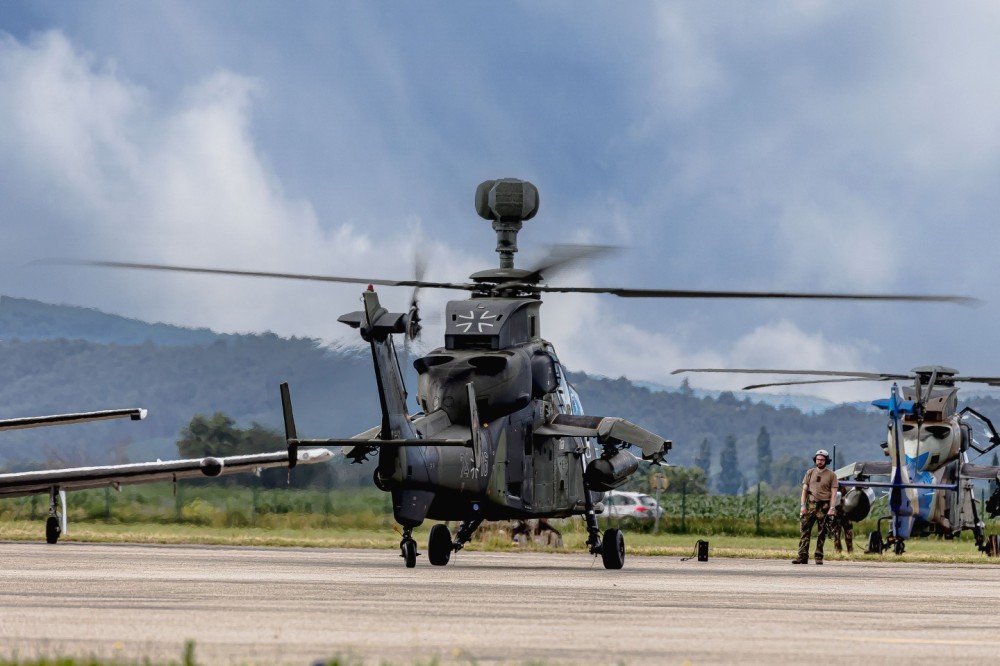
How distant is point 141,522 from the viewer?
137 feet

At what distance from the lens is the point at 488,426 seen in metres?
23.9

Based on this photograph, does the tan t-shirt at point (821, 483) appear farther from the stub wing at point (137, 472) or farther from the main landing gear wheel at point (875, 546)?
the stub wing at point (137, 472)

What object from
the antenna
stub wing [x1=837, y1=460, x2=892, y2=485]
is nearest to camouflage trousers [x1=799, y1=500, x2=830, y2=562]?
the antenna

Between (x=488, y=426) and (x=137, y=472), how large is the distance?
11.4 meters

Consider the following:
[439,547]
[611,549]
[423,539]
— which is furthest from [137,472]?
[611,549]

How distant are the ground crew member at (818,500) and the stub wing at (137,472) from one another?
8685 mm

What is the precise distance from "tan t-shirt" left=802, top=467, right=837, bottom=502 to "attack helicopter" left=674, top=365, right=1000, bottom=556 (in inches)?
196

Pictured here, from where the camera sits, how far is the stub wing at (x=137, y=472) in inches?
1272

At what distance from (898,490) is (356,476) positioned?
13104 mm

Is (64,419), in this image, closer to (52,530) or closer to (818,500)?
(52,530)

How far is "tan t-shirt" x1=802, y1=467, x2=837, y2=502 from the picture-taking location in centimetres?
2810

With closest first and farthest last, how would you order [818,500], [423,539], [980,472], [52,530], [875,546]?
[818,500]
[52,530]
[875,546]
[980,472]
[423,539]

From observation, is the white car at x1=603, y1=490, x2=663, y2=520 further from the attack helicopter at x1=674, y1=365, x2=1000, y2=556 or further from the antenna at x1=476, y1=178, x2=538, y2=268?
the antenna at x1=476, y1=178, x2=538, y2=268

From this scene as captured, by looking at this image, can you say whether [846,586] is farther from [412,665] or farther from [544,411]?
[412,665]
